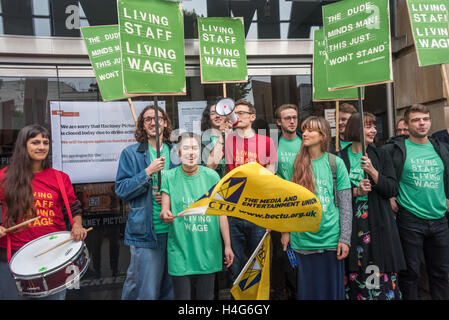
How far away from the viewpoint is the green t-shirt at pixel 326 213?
3035mm

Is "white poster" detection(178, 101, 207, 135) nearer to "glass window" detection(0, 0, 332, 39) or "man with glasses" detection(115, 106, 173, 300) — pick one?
"glass window" detection(0, 0, 332, 39)

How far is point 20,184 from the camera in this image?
302 centimetres

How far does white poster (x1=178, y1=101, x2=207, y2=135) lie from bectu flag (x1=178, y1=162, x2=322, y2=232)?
2258mm

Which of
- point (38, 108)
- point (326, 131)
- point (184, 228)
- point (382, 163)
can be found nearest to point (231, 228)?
point (184, 228)

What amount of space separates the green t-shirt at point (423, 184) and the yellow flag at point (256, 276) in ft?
5.16

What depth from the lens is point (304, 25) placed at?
5254mm

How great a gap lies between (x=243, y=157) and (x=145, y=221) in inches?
44.5

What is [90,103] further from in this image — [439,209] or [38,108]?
[439,209]

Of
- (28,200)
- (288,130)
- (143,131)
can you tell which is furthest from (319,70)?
(28,200)

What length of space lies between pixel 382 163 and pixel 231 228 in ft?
5.15

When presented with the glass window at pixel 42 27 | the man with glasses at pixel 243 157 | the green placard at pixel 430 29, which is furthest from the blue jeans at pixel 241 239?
the glass window at pixel 42 27

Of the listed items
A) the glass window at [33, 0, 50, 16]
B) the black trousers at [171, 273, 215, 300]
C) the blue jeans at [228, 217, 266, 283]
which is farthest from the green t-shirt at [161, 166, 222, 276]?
the glass window at [33, 0, 50, 16]

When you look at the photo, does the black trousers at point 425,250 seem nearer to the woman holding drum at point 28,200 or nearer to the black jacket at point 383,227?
the black jacket at point 383,227

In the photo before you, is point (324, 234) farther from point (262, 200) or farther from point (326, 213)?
point (262, 200)
